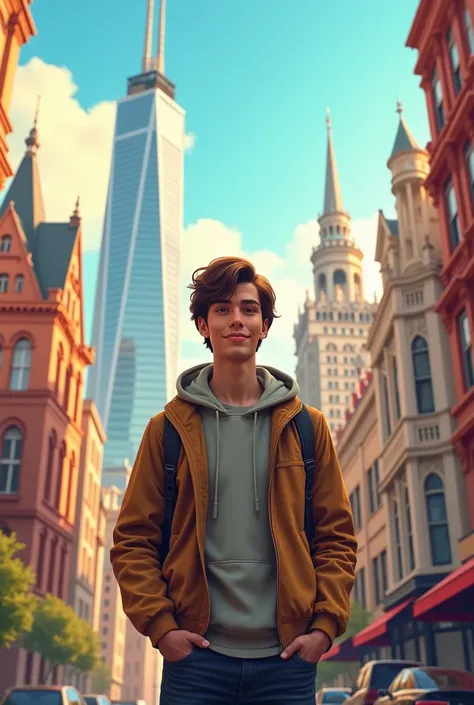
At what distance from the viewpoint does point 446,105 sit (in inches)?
1034

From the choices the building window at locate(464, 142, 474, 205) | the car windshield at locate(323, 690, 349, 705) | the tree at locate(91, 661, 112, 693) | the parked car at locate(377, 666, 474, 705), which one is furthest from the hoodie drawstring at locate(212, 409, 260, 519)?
the tree at locate(91, 661, 112, 693)

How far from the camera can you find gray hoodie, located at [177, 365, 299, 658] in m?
2.98

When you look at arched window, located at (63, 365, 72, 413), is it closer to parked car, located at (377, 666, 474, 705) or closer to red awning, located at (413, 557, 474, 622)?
red awning, located at (413, 557, 474, 622)

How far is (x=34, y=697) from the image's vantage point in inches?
532

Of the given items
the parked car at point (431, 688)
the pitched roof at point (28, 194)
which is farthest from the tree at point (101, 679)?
the parked car at point (431, 688)

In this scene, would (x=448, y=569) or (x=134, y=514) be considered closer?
(x=134, y=514)

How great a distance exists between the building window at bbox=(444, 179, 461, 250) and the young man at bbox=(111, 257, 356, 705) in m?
23.2

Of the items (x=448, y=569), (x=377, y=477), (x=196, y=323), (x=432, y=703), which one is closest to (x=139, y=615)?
(x=196, y=323)

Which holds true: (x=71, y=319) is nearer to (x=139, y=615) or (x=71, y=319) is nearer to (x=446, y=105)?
(x=446, y=105)

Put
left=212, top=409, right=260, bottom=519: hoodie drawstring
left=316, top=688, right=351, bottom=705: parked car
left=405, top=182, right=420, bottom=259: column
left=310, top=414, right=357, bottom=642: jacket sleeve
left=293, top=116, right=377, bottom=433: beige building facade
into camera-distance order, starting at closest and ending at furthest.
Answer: left=310, top=414, right=357, bottom=642: jacket sleeve, left=212, top=409, right=260, bottom=519: hoodie drawstring, left=316, top=688, right=351, bottom=705: parked car, left=405, top=182, right=420, bottom=259: column, left=293, top=116, right=377, bottom=433: beige building facade

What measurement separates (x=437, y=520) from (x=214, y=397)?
2588 cm

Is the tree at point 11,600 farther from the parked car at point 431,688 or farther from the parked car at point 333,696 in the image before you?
the parked car at point 431,688

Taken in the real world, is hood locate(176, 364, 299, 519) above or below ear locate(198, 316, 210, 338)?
below

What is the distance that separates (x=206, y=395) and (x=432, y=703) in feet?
29.2
